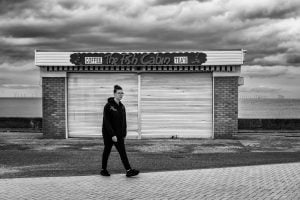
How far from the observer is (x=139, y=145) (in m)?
15.5

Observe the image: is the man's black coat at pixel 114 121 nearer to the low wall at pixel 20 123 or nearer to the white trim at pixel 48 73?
the white trim at pixel 48 73

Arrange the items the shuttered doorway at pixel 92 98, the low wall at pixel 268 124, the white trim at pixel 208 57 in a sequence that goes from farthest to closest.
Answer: the low wall at pixel 268 124 < the shuttered doorway at pixel 92 98 < the white trim at pixel 208 57

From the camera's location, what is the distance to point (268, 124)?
73.1 feet

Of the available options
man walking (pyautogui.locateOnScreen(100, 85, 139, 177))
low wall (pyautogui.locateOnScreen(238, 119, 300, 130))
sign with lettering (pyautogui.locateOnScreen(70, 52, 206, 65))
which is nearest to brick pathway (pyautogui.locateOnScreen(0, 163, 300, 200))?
man walking (pyautogui.locateOnScreen(100, 85, 139, 177))

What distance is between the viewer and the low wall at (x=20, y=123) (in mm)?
22484

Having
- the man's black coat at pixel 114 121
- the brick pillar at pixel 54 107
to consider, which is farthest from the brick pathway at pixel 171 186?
the brick pillar at pixel 54 107

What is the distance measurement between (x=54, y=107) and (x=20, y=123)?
5743mm

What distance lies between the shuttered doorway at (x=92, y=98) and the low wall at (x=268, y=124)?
6799 millimetres

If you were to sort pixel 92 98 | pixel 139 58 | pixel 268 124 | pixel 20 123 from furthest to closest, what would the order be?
1. pixel 20 123
2. pixel 268 124
3. pixel 92 98
4. pixel 139 58

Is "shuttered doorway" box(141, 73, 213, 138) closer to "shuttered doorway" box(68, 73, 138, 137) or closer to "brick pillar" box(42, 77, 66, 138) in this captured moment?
"shuttered doorway" box(68, 73, 138, 137)

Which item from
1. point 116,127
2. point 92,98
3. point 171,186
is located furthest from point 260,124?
point 171,186

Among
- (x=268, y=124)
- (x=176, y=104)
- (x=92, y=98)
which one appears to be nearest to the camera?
(x=176, y=104)

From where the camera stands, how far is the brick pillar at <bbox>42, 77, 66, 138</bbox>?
17.9 metres

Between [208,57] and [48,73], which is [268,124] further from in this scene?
[48,73]
